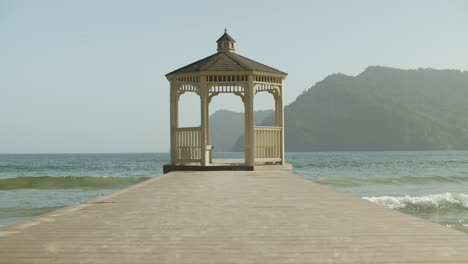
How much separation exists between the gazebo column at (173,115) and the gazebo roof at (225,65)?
56 cm

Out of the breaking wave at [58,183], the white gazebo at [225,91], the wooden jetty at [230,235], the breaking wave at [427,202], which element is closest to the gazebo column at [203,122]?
the white gazebo at [225,91]

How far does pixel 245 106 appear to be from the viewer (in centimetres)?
1519

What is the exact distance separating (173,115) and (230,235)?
10309 mm

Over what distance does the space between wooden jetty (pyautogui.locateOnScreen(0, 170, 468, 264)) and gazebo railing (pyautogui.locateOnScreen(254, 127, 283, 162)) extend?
285 inches

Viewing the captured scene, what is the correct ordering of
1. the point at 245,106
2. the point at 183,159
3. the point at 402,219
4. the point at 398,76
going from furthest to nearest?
the point at 398,76, the point at 245,106, the point at 183,159, the point at 402,219

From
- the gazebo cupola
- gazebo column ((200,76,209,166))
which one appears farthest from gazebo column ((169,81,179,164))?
the gazebo cupola

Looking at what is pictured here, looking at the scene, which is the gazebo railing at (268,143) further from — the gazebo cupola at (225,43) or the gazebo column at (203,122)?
the gazebo cupola at (225,43)

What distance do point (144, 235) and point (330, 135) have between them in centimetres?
14466

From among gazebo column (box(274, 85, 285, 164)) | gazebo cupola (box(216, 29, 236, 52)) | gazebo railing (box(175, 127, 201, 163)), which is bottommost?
gazebo railing (box(175, 127, 201, 163))

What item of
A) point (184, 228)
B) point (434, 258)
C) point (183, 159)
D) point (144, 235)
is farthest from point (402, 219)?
point (183, 159)

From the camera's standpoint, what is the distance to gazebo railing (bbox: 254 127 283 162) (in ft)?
45.8

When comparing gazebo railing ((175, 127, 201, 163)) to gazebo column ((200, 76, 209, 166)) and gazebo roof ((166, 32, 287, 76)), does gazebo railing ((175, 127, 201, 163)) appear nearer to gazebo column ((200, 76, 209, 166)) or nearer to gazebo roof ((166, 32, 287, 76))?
gazebo column ((200, 76, 209, 166))

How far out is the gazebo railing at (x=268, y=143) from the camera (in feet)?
45.8

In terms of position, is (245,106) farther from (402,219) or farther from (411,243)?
(411,243)
